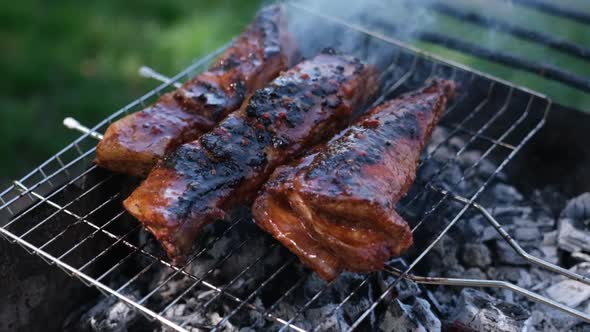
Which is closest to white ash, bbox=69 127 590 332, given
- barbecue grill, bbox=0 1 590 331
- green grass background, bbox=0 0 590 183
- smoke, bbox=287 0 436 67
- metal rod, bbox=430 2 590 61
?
barbecue grill, bbox=0 1 590 331

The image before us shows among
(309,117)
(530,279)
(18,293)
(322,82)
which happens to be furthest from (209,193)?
(530,279)

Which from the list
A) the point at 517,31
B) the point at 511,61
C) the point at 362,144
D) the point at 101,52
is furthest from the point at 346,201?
the point at 101,52

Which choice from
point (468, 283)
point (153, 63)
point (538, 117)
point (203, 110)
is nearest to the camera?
point (468, 283)

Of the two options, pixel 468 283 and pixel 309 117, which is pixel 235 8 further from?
pixel 468 283

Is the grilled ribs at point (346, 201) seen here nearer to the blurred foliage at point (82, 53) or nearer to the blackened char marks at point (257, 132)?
the blackened char marks at point (257, 132)

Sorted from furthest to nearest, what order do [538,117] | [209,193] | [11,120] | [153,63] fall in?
[153,63] < [11,120] < [538,117] < [209,193]

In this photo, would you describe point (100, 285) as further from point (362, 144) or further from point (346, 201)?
point (362, 144)
